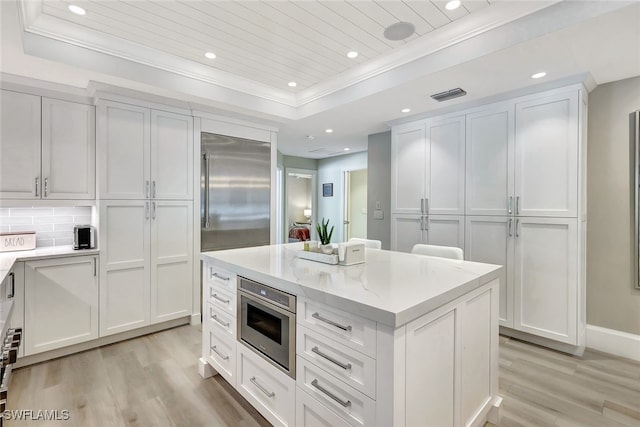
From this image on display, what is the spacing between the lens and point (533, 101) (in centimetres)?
274

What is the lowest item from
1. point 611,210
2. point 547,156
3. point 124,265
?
point 124,265

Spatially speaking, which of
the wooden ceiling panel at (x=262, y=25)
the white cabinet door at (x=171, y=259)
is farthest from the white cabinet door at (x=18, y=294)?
the wooden ceiling panel at (x=262, y=25)

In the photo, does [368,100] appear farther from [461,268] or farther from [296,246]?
[461,268]

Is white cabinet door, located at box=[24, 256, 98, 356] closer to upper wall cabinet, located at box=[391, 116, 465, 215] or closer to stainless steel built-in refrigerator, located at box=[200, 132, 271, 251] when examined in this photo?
stainless steel built-in refrigerator, located at box=[200, 132, 271, 251]

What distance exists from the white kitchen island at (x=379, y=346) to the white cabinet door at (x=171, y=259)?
1.48 m

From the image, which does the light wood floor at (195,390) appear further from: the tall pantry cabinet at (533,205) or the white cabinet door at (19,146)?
the white cabinet door at (19,146)

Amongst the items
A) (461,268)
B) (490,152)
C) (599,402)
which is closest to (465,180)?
(490,152)

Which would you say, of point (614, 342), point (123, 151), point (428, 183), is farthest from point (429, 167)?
point (123, 151)

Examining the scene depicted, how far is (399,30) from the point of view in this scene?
226 centimetres

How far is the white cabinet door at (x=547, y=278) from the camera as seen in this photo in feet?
8.46

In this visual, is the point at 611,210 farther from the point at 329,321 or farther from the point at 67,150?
the point at 67,150

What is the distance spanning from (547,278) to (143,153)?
3.92m

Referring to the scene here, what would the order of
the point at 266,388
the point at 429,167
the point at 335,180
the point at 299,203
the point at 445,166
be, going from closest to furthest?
the point at 266,388, the point at 445,166, the point at 429,167, the point at 335,180, the point at 299,203

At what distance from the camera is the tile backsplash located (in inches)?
107
